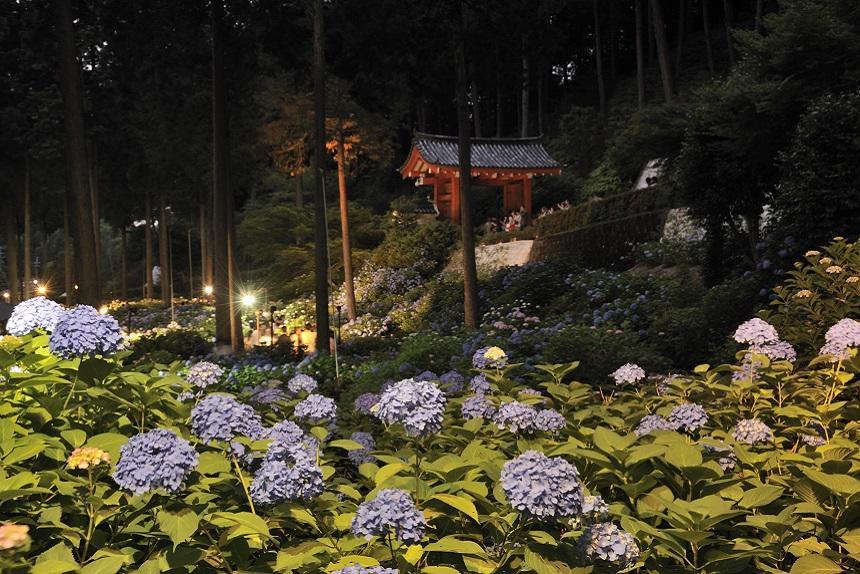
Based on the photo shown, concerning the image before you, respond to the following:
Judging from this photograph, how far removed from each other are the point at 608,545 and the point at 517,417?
1.16m

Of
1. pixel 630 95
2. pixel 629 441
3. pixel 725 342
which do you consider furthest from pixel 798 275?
pixel 630 95

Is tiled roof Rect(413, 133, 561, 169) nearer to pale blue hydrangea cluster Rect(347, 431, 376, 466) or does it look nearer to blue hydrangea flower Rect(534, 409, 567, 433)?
pale blue hydrangea cluster Rect(347, 431, 376, 466)

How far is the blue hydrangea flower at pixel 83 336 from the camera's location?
339cm

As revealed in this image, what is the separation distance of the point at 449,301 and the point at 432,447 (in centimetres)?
1792

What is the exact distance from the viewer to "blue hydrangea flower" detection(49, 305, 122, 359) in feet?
11.1

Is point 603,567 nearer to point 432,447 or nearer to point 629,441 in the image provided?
point 629,441

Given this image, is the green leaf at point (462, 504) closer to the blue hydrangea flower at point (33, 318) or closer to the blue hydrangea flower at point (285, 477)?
the blue hydrangea flower at point (285, 477)

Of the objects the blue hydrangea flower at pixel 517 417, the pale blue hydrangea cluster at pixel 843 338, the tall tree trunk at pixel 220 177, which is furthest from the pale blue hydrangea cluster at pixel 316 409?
the tall tree trunk at pixel 220 177

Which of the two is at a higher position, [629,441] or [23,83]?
[23,83]

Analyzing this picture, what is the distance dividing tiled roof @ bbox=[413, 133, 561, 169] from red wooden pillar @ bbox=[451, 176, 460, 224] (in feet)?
3.45

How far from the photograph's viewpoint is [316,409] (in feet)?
13.0

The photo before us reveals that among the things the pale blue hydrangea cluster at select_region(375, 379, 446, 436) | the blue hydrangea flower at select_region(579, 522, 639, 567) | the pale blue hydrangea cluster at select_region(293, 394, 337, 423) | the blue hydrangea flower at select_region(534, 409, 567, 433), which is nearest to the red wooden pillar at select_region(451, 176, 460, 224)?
the pale blue hydrangea cluster at select_region(293, 394, 337, 423)

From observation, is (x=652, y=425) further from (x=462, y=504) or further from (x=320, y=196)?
(x=320, y=196)

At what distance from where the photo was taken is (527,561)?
92.7 inches
